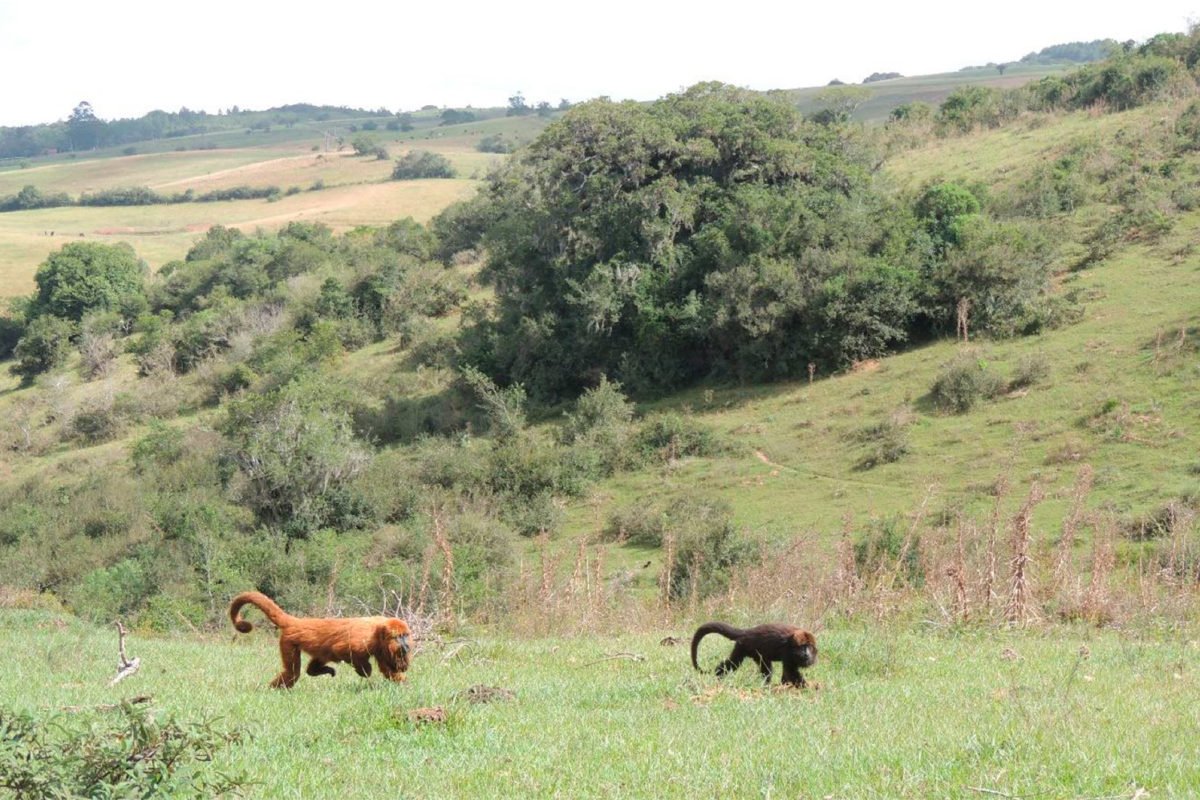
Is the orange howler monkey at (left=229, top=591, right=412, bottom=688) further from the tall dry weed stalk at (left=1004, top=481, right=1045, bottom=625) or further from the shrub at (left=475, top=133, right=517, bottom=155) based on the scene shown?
the shrub at (left=475, top=133, right=517, bottom=155)

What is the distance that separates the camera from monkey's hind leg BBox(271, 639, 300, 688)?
8.30 metres

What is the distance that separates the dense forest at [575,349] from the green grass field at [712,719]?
456 inches

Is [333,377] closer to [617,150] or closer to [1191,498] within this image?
[617,150]

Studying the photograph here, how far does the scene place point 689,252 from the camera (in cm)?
3762

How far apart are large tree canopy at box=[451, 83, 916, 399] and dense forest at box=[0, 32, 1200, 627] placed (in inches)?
3.7

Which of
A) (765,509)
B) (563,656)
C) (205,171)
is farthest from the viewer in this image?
(205,171)

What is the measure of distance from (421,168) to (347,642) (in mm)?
Answer: 109479

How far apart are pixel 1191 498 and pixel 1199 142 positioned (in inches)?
967

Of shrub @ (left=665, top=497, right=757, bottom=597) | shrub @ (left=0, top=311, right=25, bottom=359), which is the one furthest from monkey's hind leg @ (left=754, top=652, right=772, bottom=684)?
shrub @ (left=0, top=311, right=25, bottom=359)

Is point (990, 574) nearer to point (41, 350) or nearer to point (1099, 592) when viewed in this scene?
point (1099, 592)

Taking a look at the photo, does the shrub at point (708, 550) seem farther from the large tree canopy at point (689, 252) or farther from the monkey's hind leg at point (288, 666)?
the monkey's hind leg at point (288, 666)

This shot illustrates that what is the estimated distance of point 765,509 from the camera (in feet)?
88.4

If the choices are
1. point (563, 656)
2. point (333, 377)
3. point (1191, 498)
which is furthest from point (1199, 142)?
point (563, 656)

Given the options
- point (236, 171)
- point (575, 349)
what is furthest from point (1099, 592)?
point (236, 171)
